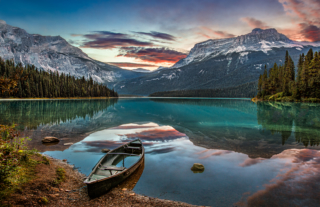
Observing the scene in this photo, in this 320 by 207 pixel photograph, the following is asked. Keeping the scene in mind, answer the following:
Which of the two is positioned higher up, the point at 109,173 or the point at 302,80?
the point at 302,80

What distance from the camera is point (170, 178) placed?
1352cm

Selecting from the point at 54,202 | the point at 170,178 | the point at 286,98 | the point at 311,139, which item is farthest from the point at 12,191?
the point at 286,98

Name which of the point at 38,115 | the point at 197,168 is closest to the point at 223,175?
the point at 197,168

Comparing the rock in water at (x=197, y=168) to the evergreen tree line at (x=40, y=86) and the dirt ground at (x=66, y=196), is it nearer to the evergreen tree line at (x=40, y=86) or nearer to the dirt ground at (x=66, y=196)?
the dirt ground at (x=66, y=196)

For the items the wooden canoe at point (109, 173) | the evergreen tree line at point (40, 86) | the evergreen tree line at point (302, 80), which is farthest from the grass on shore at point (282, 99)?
the evergreen tree line at point (40, 86)

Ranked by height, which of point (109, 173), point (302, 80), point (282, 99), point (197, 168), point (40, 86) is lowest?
point (197, 168)

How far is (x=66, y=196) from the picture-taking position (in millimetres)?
10289

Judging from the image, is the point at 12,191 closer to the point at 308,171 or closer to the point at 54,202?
the point at 54,202

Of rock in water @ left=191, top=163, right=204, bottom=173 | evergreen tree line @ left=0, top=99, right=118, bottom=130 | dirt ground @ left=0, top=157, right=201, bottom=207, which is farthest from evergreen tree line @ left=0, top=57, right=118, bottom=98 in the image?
rock in water @ left=191, top=163, right=204, bottom=173

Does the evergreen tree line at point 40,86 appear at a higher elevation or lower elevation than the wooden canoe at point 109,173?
higher

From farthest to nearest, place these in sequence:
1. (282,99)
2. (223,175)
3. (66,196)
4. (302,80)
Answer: (282,99) → (302,80) → (223,175) → (66,196)

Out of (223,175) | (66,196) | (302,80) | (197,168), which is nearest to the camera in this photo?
(66,196)

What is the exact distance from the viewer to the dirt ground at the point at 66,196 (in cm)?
914

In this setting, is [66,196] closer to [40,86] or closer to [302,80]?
[302,80]
